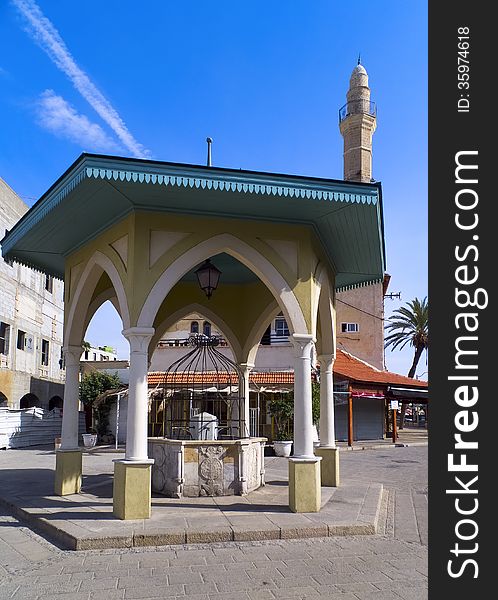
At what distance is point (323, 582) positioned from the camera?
5.30 m

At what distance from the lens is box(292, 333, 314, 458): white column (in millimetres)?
7918

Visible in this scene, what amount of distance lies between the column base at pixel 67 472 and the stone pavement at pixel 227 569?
1.54m

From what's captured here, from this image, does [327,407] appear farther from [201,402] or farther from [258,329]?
[201,402]

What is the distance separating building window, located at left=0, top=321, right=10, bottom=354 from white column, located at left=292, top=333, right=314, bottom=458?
1849 centimetres

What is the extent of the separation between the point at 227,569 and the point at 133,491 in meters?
1.95

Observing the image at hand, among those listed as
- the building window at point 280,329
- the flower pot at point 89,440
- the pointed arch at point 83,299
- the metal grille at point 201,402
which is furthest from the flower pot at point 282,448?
the pointed arch at point 83,299

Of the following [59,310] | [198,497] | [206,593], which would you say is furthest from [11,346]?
[206,593]

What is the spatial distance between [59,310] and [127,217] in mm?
23389

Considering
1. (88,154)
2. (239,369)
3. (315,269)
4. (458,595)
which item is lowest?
(458,595)

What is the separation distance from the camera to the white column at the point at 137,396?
741 centimetres

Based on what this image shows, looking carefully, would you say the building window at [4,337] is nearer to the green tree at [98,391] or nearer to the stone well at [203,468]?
the green tree at [98,391]

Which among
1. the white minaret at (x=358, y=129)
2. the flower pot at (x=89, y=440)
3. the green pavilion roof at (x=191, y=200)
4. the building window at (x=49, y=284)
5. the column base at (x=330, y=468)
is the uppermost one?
the white minaret at (x=358, y=129)

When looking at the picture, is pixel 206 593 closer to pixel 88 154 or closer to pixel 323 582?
pixel 323 582

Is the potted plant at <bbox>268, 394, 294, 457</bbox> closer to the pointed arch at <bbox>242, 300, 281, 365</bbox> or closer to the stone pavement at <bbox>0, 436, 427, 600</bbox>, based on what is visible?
the pointed arch at <bbox>242, 300, 281, 365</bbox>
